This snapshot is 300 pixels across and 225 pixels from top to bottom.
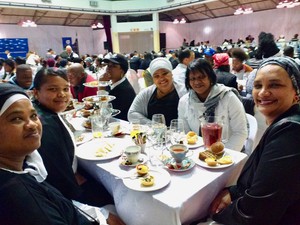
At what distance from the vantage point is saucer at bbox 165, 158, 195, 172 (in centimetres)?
133

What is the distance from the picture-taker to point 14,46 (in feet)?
45.2

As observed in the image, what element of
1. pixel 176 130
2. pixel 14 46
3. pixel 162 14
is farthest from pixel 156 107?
pixel 162 14

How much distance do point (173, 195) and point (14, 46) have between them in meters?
15.8

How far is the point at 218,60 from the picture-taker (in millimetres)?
3438

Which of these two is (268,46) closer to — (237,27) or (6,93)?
(6,93)

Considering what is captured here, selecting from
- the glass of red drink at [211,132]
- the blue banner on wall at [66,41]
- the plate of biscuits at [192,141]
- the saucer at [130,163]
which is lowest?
the saucer at [130,163]

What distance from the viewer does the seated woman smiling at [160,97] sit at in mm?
2348

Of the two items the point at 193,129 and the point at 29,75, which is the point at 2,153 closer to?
the point at 193,129

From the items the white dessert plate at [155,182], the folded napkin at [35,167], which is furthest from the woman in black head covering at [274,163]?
the folded napkin at [35,167]

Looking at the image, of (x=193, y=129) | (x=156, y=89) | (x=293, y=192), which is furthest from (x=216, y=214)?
(x=156, y=89)

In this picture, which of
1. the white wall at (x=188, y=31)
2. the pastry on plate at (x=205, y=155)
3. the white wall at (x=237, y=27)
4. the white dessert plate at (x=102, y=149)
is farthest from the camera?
the white wall at (x=188, y=31)

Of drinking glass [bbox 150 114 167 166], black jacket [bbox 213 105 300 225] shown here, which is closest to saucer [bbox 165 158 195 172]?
drinking glass [bbox 150 114 167 166]

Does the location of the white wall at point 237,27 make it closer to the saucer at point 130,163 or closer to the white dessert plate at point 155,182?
the saucer at point 130,163

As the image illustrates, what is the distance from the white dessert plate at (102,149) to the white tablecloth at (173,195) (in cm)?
10
